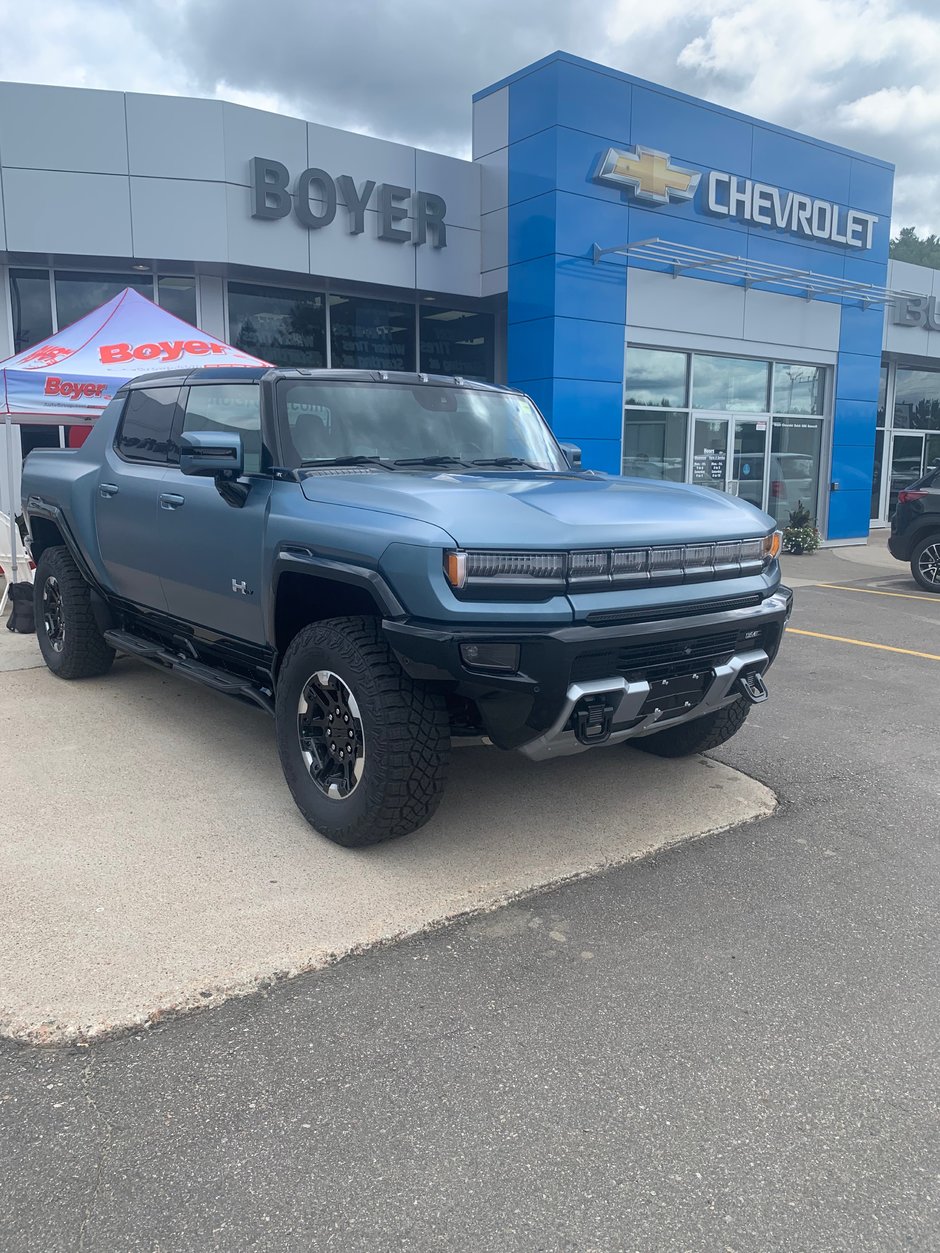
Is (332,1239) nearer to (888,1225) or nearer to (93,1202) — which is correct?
(93,1202)

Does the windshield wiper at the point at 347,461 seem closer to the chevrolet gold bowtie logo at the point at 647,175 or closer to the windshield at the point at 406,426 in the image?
the windshield at the point at 406,426

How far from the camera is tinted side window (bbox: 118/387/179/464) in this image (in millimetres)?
5176

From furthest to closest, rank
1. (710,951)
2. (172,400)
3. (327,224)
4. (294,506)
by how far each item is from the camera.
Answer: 1. (327,224)
2. (172,400)
3. (294,506)
4. (710,951)

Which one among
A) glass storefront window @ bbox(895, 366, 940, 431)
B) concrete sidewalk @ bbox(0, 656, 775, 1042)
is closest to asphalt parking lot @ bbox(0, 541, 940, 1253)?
concrete sidewalk @ bbox(0, 656, 775, 1042)

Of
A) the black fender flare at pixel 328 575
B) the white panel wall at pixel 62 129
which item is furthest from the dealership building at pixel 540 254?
the black fender flare at pixel 328 575

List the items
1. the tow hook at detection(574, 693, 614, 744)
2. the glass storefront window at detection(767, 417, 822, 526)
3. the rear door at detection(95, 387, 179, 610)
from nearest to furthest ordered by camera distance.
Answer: the tow hook at detection(574, 693, 614, 744), the rear door at detection(95, 387, 179, 610), the glass storefront window at detection(767, 417, 822, 526)

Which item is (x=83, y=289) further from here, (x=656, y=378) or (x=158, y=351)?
(x=656, y=378)

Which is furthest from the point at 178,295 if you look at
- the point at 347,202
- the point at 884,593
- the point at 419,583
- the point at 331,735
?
the point at 419,583

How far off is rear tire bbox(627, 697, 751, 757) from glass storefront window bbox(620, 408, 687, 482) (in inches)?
431

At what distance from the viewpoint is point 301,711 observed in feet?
12.9

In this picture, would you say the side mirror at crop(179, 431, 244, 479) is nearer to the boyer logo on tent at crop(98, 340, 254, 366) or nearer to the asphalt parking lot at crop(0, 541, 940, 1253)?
the asphalt parking lot at crop(0, 541, 940, 1253)

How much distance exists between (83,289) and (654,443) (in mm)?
8960

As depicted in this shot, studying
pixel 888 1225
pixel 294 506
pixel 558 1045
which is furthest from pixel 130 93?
pixel 888 1225

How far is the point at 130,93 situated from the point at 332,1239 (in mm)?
13659
